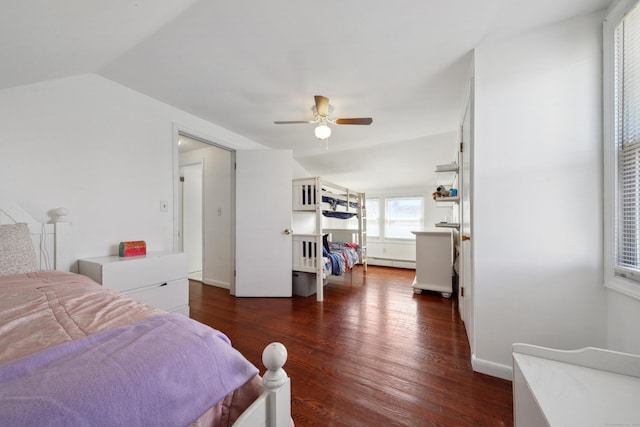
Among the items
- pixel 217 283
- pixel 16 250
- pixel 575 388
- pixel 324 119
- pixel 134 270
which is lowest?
pixel 217 283

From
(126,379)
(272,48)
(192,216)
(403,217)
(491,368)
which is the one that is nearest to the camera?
(126,379)

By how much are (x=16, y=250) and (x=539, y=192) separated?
10.1 feet

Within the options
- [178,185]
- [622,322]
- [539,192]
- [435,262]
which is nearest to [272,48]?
[178,185]

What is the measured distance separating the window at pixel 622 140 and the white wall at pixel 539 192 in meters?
0.05

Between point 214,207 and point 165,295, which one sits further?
point 214,207

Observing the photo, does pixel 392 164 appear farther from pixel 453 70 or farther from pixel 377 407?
pixel 377 407

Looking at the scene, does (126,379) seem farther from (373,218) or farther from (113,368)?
(373,218)

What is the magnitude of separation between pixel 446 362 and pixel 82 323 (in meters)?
2.03

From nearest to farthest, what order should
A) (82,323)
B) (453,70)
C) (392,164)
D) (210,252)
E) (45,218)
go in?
(82,323), (45,218), (453,70), (210,252), (392,164)

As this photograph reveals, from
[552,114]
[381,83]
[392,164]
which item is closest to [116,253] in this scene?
[381,83]

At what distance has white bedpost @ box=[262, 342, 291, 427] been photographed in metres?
0.69

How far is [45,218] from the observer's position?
5.61ft

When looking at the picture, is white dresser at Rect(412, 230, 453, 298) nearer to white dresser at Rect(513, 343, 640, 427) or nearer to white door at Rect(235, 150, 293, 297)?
white door at Rect(235, 150, 293, 297)

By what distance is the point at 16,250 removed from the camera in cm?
138
